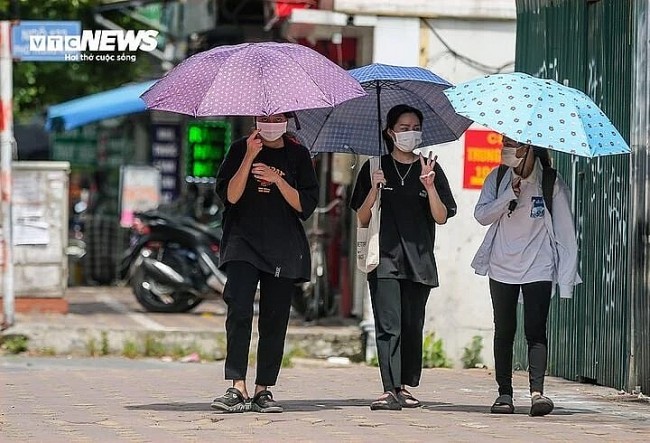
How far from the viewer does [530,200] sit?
8.92 m

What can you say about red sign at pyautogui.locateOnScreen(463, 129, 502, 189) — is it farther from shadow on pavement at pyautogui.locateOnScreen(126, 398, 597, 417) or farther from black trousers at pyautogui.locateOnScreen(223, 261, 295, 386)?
black trousers at pyautogui.locateOnScreen(223, 261, 295, 386)

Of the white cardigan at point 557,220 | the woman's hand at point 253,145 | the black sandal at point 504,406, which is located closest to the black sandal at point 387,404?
the black sandal at point 504,406

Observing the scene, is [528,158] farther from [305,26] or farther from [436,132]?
[305,26]

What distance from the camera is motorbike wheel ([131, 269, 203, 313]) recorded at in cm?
1750

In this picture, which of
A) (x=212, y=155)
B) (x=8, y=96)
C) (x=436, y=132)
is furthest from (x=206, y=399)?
(x=212, y=155)

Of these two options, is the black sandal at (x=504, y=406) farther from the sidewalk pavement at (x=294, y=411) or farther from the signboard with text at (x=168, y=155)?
the signboard with text at (x=168, y=155)

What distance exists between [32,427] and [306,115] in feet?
8.96

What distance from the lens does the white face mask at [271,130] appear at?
8625 mm

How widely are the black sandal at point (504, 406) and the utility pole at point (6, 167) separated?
658cm

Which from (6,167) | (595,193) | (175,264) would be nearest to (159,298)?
(175,264)

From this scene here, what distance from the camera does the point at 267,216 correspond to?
876 centimetres

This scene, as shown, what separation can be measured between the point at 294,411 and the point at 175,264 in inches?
333

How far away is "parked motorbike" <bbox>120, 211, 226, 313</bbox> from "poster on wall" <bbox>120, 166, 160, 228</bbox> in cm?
699

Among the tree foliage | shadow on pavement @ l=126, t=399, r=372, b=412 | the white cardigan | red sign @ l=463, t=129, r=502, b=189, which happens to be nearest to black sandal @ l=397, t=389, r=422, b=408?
shadow on pavement @ l=126, t=399, r=372, b=412
